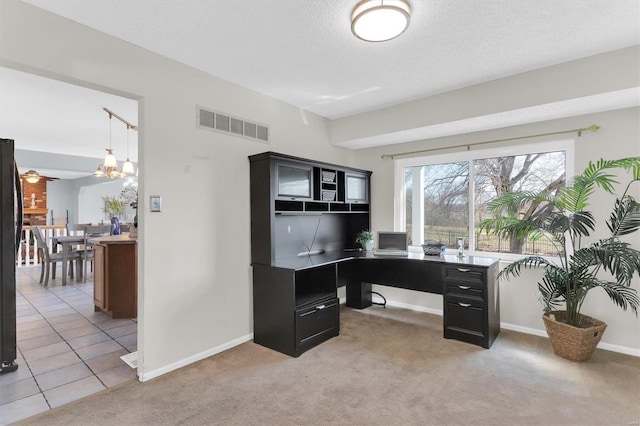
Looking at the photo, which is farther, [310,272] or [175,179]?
[310,272]

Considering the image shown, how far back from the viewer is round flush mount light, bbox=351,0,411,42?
188 cm

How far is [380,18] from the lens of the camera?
1916 millimetres

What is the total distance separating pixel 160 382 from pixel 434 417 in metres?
2.00

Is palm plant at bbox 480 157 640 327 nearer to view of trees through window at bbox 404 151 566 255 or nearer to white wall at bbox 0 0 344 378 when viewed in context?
view of trees through window at bbox 404 151 566 255

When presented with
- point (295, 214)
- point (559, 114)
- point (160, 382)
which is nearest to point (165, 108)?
point (295, 214)

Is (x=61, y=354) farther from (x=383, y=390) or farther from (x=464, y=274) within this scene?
(x=464, y=274)

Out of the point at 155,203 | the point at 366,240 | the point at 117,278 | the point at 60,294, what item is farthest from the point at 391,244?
the point at 60,294

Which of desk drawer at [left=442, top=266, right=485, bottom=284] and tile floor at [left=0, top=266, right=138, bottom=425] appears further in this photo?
desk drawer at [left=442, top=266, right=485, bottom=284]

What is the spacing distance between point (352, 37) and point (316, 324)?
8.23 ft

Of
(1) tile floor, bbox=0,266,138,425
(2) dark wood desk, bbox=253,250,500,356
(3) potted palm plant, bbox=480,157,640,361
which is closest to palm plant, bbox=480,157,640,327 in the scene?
(3) potted palm plant, bbox=480,157,640,361

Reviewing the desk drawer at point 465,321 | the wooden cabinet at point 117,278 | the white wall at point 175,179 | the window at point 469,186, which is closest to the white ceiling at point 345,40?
the white wall at point 175,179

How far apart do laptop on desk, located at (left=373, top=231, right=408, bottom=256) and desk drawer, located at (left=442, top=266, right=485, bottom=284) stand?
657 mm

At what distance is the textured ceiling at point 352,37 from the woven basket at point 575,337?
7.45ft

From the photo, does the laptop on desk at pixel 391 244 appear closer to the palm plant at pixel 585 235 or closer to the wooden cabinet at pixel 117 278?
the palm plant at pixel 585 235
